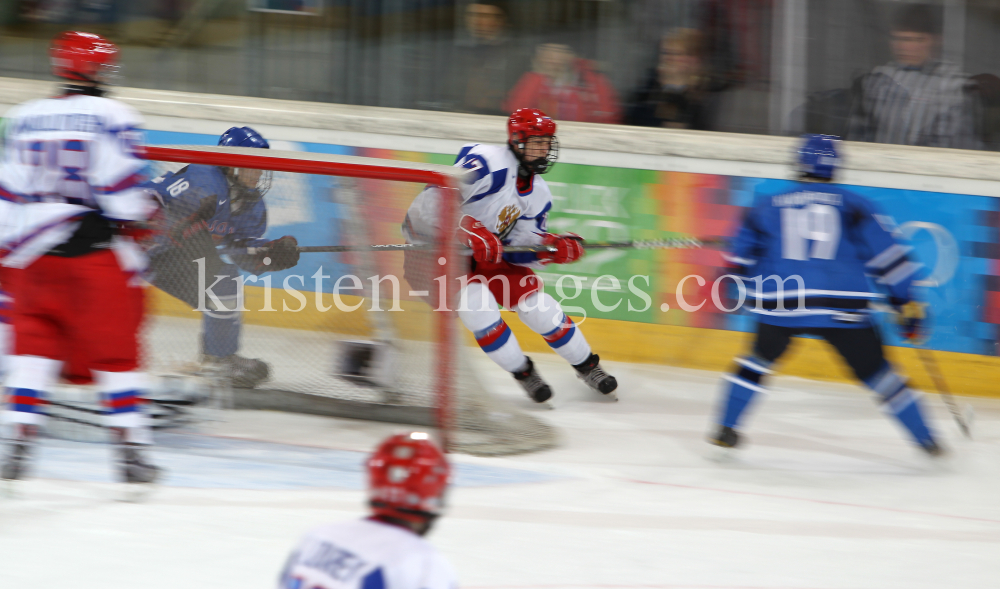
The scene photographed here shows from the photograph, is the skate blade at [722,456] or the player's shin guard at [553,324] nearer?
the skate blade at [722,456]

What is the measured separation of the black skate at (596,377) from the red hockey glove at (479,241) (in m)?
0.65

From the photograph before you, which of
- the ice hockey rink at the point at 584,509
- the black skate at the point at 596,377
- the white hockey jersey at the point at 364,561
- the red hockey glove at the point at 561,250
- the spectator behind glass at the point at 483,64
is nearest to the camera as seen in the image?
the white hockey jersey at the point at 364,561

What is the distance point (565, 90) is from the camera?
4934mm

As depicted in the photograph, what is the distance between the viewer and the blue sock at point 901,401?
3.20 m

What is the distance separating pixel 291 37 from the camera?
209 inches

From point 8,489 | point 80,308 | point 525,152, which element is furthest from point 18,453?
point 525,152

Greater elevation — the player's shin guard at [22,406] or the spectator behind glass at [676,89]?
the spectator behind glass at [676,89]

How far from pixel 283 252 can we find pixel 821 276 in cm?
169

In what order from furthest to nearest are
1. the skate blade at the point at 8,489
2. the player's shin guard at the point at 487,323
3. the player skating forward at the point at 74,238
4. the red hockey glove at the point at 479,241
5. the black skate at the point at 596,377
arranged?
the black skate at the point at 596,377 → the player's shin guard at the point at 487,323 → the red hockey glove at the point at 479,241 → the skate blade at the point at 8,489 → the player skating forward at the point at 74,238

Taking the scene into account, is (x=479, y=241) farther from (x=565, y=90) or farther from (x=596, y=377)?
(x=565, y=90)

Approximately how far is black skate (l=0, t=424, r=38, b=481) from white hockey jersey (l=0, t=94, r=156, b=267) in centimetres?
41

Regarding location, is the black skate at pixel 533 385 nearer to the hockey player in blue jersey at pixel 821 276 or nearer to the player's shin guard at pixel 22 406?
the hockey player in blue jersey at pixel 821 276

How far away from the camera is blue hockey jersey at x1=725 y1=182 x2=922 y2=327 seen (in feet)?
10.3

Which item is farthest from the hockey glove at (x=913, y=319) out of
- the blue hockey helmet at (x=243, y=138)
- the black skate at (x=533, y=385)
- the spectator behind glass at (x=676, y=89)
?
the blue hockey helmet at (x=243, y=138)
